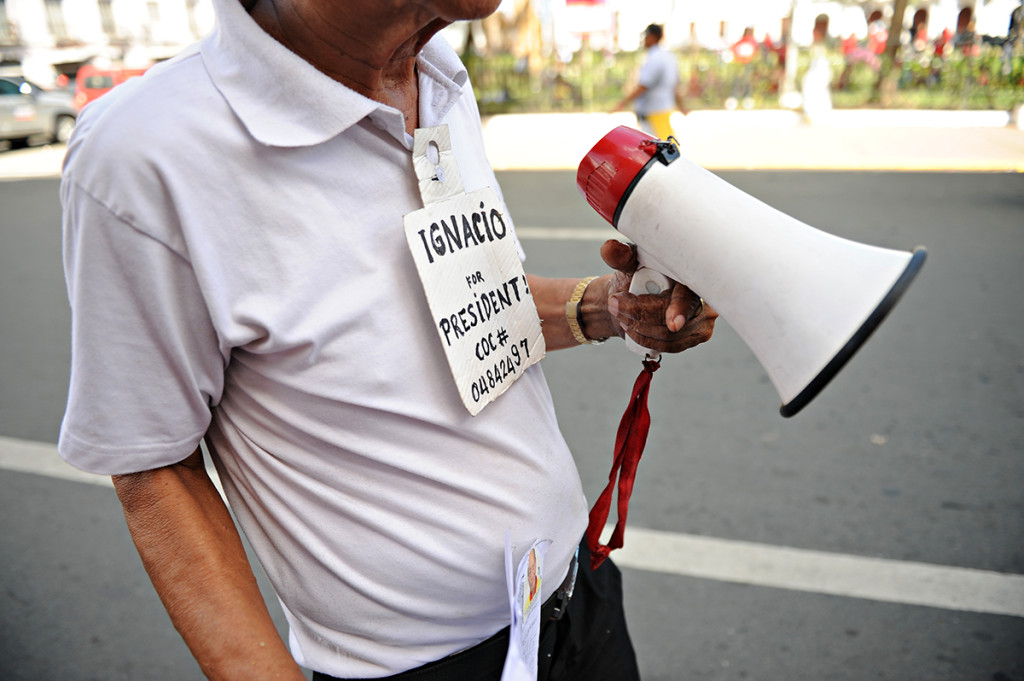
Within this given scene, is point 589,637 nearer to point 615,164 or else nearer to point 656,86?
point 615,164

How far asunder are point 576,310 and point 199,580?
0.72m

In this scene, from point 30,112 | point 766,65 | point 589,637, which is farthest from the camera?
point 766,65

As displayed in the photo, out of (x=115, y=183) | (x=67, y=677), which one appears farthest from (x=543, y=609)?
(x=67, y=677)

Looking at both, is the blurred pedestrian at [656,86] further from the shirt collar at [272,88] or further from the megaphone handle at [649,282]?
the shirt collar at [272,88]

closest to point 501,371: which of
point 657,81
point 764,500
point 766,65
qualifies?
point 764,500

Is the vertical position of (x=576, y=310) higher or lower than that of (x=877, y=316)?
lower

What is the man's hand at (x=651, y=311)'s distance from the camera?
115 cm

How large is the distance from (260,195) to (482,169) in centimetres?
43

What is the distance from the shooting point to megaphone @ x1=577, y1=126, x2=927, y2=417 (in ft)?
3.02

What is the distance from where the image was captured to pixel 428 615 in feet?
3.57

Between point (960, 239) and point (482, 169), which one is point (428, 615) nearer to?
point (482, 169)

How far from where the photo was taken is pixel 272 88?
936mm

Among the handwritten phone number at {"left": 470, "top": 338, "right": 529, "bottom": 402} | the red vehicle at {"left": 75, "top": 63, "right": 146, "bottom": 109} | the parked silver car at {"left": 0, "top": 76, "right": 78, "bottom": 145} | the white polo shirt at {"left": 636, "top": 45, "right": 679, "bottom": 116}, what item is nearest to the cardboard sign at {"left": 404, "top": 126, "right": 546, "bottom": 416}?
the handwritten phone number at {"left": 470, "top": 338, "right": 529, "bottom": 402}

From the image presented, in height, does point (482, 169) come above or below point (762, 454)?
above
